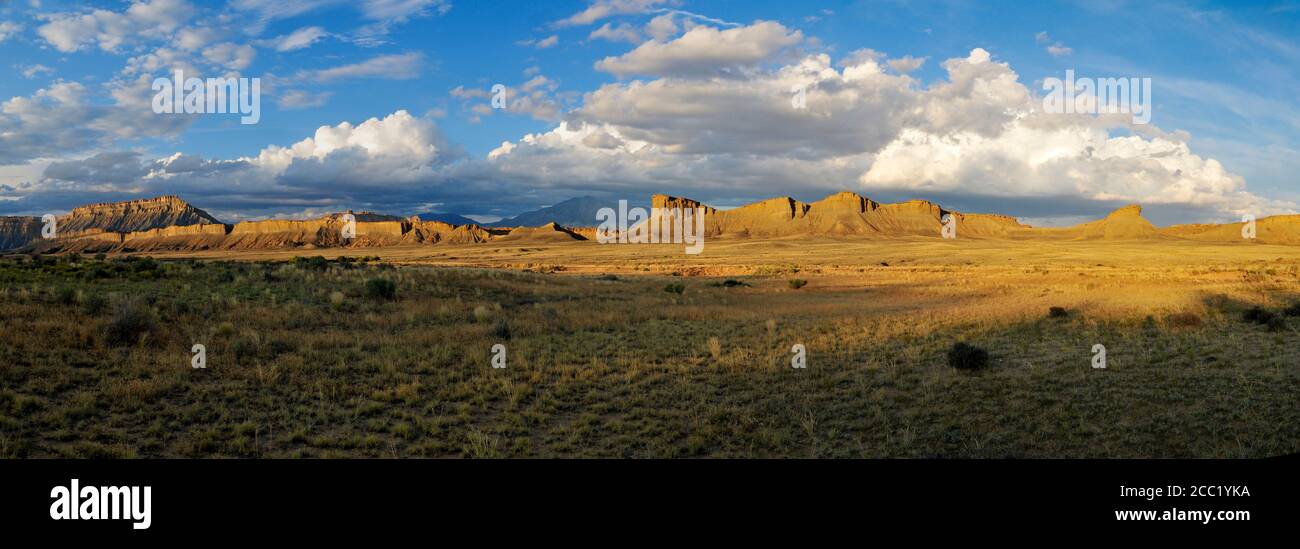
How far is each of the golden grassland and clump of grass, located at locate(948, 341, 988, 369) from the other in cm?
54

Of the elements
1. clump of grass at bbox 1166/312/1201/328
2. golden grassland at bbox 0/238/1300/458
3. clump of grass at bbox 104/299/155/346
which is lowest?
golden grassland at bbox 0/238/1300/458

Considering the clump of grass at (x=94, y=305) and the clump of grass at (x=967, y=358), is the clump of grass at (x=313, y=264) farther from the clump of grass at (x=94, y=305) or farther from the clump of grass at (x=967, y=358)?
the clump of grass at (x=967, y=358)

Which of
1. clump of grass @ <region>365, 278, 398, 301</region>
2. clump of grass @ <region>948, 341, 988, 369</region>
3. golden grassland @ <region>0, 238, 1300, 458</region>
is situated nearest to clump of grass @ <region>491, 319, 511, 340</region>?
golden grassland @ <region>0, 238, 1300, 458</region>

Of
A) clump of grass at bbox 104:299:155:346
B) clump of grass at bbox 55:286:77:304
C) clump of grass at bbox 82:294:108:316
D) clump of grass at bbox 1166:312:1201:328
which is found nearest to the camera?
clump of grass at bbox 104:299:155:346

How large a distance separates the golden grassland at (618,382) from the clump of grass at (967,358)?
1.78ft

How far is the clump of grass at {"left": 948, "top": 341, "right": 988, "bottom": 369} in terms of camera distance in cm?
1252

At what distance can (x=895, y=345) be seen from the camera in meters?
15.8

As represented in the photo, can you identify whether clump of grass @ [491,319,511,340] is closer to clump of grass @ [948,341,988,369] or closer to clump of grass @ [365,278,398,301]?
clump of grass @ [365,278,398,301]

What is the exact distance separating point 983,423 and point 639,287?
2792cm

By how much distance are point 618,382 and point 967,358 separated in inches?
267

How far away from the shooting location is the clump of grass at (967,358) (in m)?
12.5

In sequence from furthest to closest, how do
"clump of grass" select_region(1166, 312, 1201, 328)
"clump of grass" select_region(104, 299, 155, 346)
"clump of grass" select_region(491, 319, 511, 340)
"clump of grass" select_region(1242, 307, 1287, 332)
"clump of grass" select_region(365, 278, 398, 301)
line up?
"clump of grass" select_region(365, 278, 398, 301)
"clump of grass" select_region(491, 319, 511, 340)
"clump of grass" select_region(1166, 312, 1201, 328)
"clump of grass" select_region(1242, 307, 1287, 332)
"clump of grass" select_region(104, 299, 155, 346)

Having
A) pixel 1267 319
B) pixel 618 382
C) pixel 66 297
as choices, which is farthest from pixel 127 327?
pixel 1267 319
